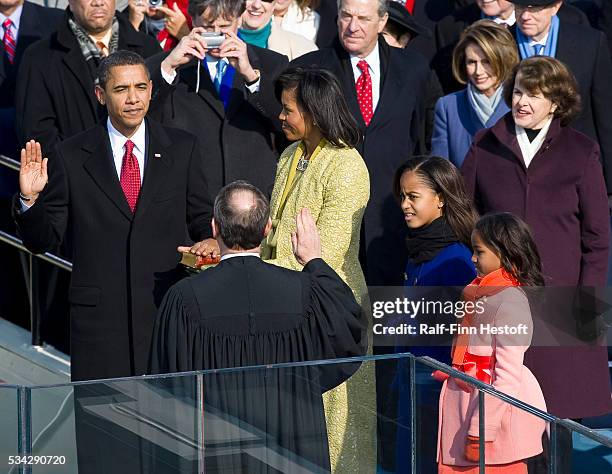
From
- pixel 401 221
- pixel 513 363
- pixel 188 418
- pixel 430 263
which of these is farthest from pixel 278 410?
pixel 401 221

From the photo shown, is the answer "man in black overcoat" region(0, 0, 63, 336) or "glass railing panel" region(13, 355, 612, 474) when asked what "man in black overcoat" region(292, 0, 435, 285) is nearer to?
"man in black overcoat" region(0, 0, 63, 336)

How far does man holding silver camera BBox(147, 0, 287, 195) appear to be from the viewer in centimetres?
671

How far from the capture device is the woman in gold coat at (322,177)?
5.71m

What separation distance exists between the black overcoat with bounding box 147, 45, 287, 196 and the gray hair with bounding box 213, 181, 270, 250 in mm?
2048

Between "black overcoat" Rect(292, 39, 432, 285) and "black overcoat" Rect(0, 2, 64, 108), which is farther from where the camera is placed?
"black overcoat" Rect(0, 2, 64, 108)

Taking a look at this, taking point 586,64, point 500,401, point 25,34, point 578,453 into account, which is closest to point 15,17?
point 25,34

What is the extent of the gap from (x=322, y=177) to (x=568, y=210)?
124 centimetres

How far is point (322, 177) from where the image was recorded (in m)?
5.75

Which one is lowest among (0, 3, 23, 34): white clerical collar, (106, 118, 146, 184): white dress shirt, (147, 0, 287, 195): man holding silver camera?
(106, 118, 146, 184): white dress shirt

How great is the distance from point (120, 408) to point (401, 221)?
2.72 meters

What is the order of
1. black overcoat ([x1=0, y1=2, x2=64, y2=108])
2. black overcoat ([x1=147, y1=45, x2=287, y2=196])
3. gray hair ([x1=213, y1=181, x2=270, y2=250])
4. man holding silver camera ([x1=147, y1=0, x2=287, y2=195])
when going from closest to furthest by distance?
gray hair ([x1=213, y1=181, x2=270, y2=250]) → man holding silver camera ([x1=147, y1=0, x2=287, y2=195]) → black overcoat ([x1=147, y1=45, x2=287, y2=196]) → black overcoat ([x1=0, y1=2, x2=64, y2=108])

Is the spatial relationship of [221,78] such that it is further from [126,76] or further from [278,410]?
[278,410]

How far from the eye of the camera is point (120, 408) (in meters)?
4.19

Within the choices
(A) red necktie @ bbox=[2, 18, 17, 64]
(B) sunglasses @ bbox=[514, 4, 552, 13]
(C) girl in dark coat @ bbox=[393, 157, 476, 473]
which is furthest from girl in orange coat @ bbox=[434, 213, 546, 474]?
(A) red necktie @ bbox=[2, 18, 17, 64]
